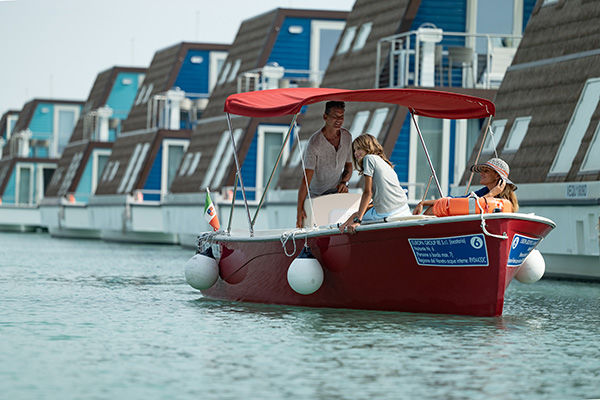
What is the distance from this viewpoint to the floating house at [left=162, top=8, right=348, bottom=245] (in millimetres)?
35344

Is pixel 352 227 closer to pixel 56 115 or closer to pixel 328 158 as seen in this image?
pixel 328 158

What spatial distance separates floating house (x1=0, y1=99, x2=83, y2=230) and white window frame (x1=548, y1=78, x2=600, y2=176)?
1549 inches

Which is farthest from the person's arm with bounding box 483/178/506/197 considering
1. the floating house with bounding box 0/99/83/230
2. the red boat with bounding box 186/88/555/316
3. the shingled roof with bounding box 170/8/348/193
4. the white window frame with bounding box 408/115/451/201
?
the floating house with bounding box 0/99/83/230

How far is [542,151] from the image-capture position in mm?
20922

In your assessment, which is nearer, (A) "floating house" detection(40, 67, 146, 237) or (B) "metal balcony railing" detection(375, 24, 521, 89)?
(B) "metal balcony railing" detection(375, 24, 521, 89)

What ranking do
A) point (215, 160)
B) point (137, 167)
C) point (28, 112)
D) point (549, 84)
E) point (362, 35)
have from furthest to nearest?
point (28, 112), point (137, 167), point (215, 160), point (362, 35), point (549, 84)

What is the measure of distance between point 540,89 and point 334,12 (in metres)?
17.9

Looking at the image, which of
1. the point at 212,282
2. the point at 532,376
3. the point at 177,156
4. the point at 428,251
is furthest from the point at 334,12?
the point at 532,376

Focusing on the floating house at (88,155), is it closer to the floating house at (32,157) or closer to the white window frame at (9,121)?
the floating house at (32,157)

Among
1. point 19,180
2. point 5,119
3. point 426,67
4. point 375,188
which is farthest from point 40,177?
point 375,188

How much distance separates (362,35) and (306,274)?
17.7 m

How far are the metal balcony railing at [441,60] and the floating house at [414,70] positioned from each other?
19 millimetres

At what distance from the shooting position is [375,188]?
42.3 feet

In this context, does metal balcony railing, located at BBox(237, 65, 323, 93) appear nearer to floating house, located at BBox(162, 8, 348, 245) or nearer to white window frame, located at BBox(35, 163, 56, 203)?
floating house, located at BBox(162, 8, 348, 245)
